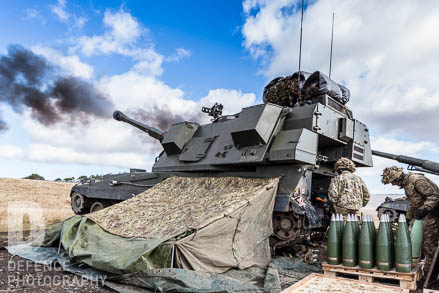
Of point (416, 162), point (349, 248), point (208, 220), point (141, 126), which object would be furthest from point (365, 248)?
point (141, 126)

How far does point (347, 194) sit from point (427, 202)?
1.24m

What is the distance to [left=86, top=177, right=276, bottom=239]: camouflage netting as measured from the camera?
5.97m

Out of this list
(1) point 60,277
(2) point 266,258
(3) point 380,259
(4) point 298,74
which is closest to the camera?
(3) point 380,259

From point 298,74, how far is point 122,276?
262 inches

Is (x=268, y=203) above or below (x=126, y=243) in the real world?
above

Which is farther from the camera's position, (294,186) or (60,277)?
(294,186)

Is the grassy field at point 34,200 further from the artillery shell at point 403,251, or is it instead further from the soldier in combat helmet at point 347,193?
the artillery shell at point 403,251

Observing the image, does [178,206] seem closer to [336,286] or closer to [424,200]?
[336,286]

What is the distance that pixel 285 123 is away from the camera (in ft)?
26.0

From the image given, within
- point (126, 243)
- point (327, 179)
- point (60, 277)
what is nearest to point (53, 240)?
point (60, 277)

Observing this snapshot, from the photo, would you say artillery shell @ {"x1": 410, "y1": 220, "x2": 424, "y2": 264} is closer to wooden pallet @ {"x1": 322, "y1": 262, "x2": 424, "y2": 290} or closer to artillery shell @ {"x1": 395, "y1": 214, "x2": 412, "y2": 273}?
wooden pallet @ {"x1": 322, "y1": 262, "x2": 424, "y2": 290}

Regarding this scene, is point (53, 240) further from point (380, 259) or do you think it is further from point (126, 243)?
point (380, 259)

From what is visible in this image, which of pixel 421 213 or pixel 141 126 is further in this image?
pixel 141 126

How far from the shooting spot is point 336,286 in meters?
4.41
